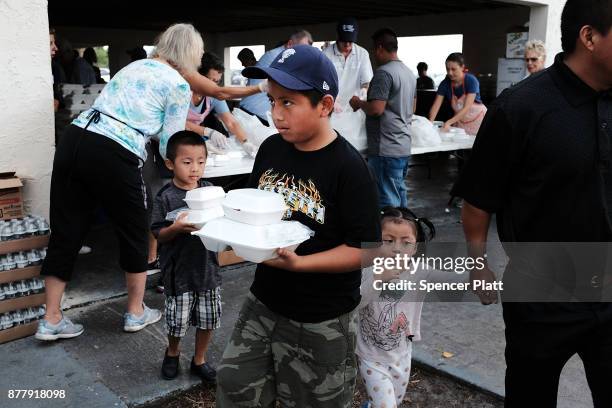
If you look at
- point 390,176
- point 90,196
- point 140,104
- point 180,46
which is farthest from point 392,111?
point 90,196

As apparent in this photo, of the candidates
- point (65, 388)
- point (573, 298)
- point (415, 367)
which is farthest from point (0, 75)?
point (573, 298)

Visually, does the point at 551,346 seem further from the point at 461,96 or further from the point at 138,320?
the point at 461,96

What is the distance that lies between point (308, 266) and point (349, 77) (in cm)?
447

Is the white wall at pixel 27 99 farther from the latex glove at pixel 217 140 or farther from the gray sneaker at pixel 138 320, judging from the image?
the latex glove at pixel 217 140

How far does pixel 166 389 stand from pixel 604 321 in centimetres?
211

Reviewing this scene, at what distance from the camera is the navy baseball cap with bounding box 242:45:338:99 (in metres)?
1.85

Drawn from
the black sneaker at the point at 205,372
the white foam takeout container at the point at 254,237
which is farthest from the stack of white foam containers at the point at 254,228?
the black sneaker at the point at 205,372

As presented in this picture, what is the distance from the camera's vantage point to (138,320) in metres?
3.71

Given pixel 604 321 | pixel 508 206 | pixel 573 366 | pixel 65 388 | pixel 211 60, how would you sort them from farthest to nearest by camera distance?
pixel 211 60 → pixel 573 366 → pixel 65 388 → pixel 508 206 → pixel 604 321

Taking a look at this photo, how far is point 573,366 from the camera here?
3387 mm

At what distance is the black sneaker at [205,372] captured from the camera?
3080 mm

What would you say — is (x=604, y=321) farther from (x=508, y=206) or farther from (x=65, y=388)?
(x=65, y=388)

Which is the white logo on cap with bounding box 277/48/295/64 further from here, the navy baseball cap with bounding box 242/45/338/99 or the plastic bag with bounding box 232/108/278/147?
the plastic bag with bounding box 232/108/278/147

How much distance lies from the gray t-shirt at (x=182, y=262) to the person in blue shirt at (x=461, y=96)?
476cm
